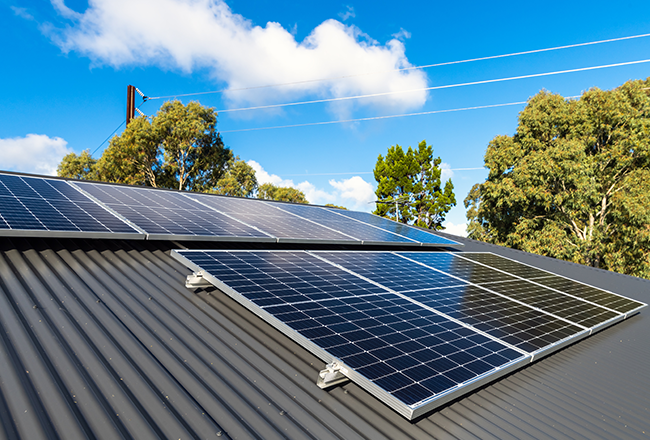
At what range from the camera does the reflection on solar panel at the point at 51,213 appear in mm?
6688

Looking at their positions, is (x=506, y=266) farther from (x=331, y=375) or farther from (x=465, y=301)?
(x=331, y=375)

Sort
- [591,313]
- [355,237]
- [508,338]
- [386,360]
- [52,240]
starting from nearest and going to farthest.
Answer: [386,360]
[508,338]
[52,240]
[591,313]
[355,237]

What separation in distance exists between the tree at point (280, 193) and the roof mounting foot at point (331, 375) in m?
84.3

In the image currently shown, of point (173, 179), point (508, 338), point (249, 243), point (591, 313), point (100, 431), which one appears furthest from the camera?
point (173, 179)

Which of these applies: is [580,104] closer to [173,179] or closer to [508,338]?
[508,338]

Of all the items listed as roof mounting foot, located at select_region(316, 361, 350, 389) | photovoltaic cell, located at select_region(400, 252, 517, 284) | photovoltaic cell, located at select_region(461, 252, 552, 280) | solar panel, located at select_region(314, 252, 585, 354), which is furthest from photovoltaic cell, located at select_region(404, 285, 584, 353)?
photovoltaic cell, located at select_region(461, 252, 552, 280)

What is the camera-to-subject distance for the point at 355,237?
11.7m

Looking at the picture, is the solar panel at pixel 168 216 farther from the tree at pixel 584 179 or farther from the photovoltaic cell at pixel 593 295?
the tree at pixel 584 179

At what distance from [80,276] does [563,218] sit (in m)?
39.7

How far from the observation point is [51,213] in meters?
7.69

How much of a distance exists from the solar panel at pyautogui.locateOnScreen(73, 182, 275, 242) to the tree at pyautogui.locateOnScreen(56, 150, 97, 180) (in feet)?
203

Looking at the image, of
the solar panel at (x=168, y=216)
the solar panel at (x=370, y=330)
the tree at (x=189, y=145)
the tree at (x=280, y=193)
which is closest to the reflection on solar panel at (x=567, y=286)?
the solar panel at (x=370, y=330)

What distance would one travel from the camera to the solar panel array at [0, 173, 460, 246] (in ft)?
23.7

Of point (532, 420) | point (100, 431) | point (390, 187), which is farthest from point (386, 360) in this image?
point (390, 187)
